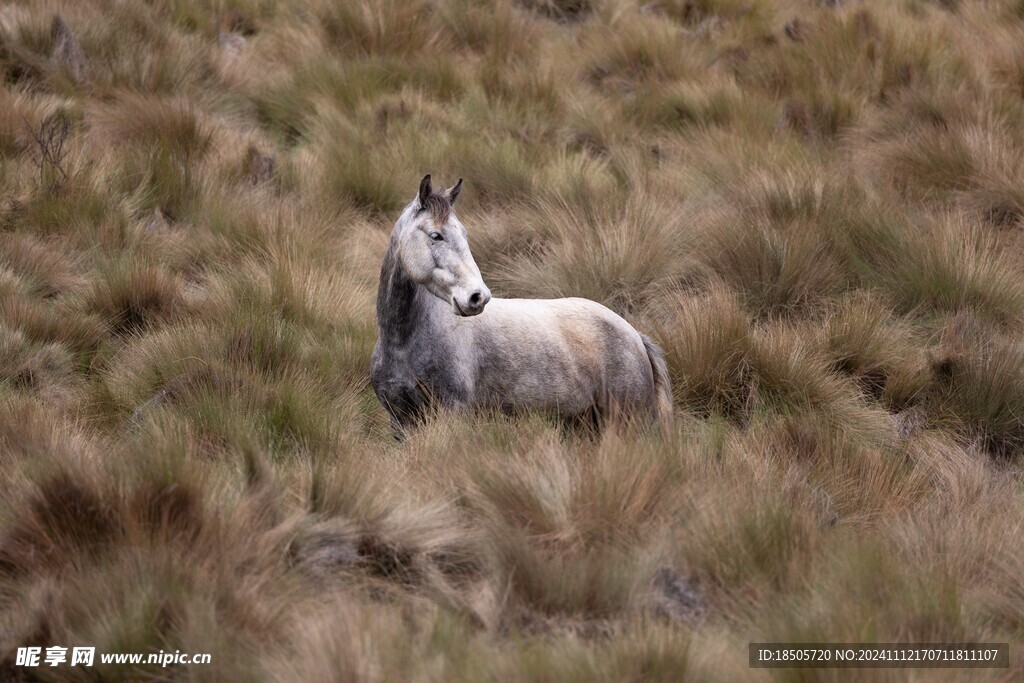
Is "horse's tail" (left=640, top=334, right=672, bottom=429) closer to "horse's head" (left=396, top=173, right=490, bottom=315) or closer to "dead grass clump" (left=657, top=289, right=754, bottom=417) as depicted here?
"dead grass clump" (left=657, top=289, right=754, bottom=417)

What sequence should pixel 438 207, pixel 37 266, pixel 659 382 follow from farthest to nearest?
1. pixel 37 266
2. pixel 659 382
3. pixel 438 207

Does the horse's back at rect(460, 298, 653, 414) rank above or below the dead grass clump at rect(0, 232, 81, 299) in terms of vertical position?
above

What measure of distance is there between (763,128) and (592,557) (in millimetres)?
6296

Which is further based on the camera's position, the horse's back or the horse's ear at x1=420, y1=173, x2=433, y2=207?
the horse's back

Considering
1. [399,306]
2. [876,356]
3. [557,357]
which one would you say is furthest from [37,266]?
[876,356]

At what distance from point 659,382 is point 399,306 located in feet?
4.57

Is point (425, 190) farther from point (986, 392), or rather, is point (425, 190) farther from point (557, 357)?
point (986, 392)

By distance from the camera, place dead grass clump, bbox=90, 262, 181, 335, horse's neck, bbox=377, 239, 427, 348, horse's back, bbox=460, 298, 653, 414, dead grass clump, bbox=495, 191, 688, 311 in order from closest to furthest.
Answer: horse's neck, bbox=377, 239, 427, 348, horse's back, bbox=460, 298, 653, 414, dead grass clump, bbox=90, 262, 181, 335, dead grass clump, bbox=495, 191, 688, 311

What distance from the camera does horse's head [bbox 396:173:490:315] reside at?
14.9 feet

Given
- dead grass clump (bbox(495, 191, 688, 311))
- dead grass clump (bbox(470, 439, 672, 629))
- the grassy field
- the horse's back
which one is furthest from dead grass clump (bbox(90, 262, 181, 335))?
dead grass clump (bbox(470, 439, 672, 629))

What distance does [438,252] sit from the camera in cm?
467

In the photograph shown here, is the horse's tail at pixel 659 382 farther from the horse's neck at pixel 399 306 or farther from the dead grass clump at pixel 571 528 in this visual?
the horse's neck at pixel 399 306

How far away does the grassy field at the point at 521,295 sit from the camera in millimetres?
3604

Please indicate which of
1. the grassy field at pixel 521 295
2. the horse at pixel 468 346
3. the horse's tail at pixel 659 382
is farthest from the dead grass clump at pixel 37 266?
the horse's tail at pixel 659 382
